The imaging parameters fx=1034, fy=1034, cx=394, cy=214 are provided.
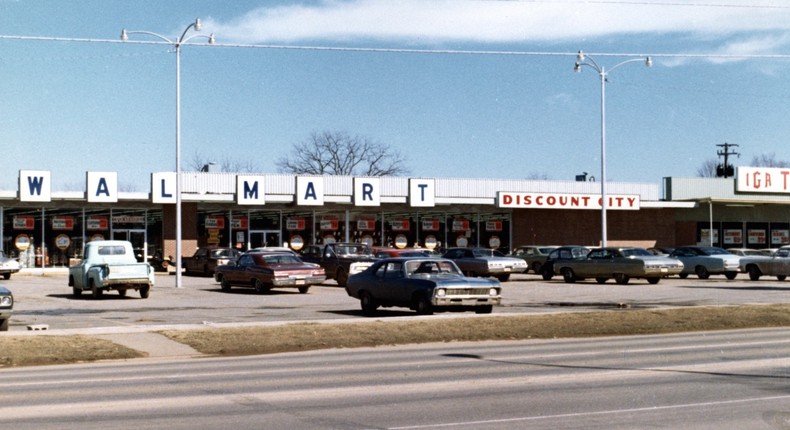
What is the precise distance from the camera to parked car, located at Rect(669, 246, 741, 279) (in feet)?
142

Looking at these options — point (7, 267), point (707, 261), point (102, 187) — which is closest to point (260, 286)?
point (7, 267)

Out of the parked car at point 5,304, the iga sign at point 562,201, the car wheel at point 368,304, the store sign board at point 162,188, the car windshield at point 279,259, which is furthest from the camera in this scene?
the iga sign at point 562,201

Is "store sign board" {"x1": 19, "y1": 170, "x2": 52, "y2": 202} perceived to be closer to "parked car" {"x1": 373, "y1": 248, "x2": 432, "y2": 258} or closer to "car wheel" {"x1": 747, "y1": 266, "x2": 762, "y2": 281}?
"parked car" {"x1": 373, "y1": 248, "x2": 432, "y2": 258}

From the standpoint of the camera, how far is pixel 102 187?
5038cm

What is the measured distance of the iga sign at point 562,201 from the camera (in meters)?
58.7

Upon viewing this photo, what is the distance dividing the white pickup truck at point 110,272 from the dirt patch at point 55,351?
37.3 ft

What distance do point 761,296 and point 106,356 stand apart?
21.6 metres

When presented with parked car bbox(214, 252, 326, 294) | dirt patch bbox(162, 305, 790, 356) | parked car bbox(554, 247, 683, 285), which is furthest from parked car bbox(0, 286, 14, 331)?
parked car bbox(554, 247, 683, 285)

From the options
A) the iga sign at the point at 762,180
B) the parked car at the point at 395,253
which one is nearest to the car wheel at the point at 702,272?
the parked car at the point at 395,253

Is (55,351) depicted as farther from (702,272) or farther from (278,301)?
(702,272)

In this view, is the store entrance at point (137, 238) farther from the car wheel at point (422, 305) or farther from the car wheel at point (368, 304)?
the car wheel at point (422, 305)

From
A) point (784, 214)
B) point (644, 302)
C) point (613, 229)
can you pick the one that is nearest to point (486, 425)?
point (644, 302)

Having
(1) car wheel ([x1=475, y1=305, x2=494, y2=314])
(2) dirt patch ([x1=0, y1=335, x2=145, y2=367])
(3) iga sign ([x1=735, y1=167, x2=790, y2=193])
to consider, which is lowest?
(2) dirt patch ([x1=0, y1=335, x2=145, y2=367])

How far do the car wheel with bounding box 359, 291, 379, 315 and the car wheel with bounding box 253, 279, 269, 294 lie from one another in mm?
7999
